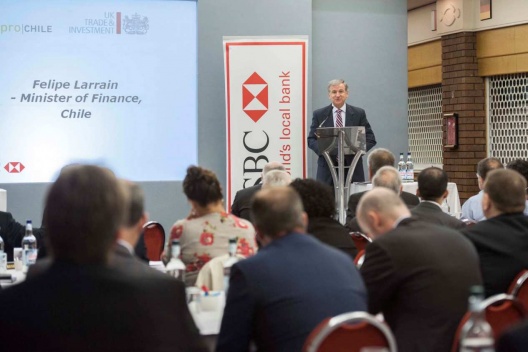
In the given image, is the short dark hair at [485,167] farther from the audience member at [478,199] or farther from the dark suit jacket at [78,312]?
the dark suit jacket at [78,312]

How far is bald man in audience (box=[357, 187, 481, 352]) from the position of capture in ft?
11.7

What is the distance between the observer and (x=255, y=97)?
29.3 feet

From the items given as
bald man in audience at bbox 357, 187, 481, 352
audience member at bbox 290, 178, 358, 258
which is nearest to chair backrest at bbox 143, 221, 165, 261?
audience member at bbox 290, 178, 358, 258

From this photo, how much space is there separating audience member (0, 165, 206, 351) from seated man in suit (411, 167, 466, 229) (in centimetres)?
344

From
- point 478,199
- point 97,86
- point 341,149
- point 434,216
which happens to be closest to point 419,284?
point 434,216

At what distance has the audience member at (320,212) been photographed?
4664 mm

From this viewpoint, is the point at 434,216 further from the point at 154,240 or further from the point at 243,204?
the point at 154,240

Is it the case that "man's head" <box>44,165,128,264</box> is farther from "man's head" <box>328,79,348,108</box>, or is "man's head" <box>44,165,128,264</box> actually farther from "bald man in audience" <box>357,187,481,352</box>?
"man's head" <box>328,79,348,108</box>

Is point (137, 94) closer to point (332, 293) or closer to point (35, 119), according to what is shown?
point (35, 119)

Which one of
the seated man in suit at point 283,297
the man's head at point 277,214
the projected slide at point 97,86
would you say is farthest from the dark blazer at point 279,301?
the projected slide at point 97,86

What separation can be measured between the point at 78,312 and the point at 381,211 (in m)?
2.03

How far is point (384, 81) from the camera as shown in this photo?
33.0 feet

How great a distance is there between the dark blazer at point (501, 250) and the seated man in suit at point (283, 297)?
1.36 m

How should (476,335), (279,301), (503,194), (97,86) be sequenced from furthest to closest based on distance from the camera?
1. (97,86)
2. (503,194)
3. (279,301)
4. (476,335)
